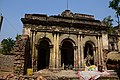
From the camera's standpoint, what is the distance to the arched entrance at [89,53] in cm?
2002

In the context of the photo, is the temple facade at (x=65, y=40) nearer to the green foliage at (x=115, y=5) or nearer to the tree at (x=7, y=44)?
the green foliage at (x=115, y=5)

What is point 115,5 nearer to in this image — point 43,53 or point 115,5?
point 115,5

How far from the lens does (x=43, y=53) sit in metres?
20.1

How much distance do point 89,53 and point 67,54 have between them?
2.51 metres

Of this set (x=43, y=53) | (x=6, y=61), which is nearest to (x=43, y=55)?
(x=43, y=53)

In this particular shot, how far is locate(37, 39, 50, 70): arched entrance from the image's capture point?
19.2 metres

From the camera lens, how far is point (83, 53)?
765 inches

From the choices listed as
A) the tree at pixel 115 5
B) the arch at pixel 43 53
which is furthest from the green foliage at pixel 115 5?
the arch at pixel 43 53

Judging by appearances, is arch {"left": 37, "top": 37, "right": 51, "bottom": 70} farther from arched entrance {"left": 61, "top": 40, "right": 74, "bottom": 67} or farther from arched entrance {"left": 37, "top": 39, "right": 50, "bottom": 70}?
arched entrance {"left": 61, "top": 40, "right": 74, "bottom": 67}

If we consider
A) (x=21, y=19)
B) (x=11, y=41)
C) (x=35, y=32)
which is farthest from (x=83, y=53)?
(x=11, y=41)

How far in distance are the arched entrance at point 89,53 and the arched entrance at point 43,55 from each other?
4.26 metres

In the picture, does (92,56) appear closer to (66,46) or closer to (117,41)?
(66,46)

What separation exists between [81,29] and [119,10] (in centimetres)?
436

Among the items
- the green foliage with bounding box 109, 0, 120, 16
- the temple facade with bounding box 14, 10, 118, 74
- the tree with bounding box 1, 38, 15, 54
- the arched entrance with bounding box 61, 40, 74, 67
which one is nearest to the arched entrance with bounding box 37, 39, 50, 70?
the temple facade with bounding box 14, 10, 118, 74
